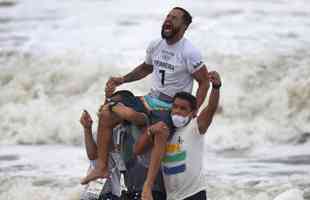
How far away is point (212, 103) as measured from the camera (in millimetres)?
6973

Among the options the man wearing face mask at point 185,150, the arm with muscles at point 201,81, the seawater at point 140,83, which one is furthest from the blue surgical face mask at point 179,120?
the seawater at point 140,83

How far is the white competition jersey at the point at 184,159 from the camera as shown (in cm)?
709

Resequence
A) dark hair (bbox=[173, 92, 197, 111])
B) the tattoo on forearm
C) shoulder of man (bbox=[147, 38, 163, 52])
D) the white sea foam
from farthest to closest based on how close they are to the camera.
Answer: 1. the white sea foam
2. the tattoo on forearm
3. shoulder of man (bbox=[147, 38, 163, 52])
4. dark hair (bbox=[173, 92, 197, 111])

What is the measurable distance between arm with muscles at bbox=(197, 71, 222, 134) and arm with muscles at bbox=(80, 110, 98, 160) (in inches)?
31.5

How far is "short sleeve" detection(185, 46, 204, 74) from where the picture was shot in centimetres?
723

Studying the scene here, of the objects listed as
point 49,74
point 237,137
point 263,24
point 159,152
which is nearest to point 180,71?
point 159,152

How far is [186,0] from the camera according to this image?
2097 cm

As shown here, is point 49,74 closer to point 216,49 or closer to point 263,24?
point 216,49

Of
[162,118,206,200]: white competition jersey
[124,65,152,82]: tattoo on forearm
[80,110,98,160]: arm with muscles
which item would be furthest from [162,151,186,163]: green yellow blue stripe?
[124,65,152,82]: tattoo on forearm

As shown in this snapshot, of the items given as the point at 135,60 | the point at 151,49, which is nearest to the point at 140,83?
the point at 135,60

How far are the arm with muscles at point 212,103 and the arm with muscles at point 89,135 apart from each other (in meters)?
0.80

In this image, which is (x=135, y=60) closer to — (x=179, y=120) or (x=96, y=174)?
(x=96, y=174)

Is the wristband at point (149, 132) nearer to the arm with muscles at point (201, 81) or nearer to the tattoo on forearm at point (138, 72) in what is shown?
the arm with muscles at point (201, 81)

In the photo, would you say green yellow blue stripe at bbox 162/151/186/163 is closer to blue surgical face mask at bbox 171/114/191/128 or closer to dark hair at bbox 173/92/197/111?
blue surgical face mask at bbox 171/114/191/128
